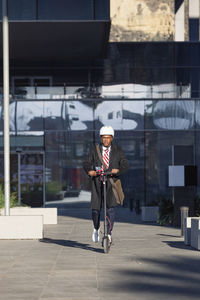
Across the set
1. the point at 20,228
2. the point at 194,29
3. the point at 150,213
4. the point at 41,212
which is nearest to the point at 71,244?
the point at 20,228

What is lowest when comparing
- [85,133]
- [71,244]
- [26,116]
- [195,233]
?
[71,244]

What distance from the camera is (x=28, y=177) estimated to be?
99.3 ft

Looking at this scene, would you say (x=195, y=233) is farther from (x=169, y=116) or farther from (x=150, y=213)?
(x=169, y=116)

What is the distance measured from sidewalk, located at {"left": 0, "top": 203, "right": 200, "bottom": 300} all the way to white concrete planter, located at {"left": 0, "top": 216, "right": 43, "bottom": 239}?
0.41m

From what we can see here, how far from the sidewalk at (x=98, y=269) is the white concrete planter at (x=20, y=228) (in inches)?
16.1

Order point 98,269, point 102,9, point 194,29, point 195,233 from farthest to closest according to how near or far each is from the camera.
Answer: point 194,29, point 102,9, point 195,233, point 98,269

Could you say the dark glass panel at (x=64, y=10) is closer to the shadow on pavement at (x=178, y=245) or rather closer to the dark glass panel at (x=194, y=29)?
the shadow on pavement at (x=178, y=245)

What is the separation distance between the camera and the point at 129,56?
106ft

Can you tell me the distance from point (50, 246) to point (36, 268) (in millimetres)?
3201

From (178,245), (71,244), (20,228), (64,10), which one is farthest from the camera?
(64,10)

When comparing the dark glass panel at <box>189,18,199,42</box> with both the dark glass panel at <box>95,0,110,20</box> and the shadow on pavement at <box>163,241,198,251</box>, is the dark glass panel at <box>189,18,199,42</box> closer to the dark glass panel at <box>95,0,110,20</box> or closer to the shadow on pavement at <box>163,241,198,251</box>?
the dark glass panel at <box>95,0,110,20</box>

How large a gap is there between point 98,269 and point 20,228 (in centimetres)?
532

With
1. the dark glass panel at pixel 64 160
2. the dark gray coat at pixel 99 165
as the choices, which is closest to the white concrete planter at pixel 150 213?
the dark gray coat at pixel 99 165

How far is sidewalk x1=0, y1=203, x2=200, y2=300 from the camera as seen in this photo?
6797mm
